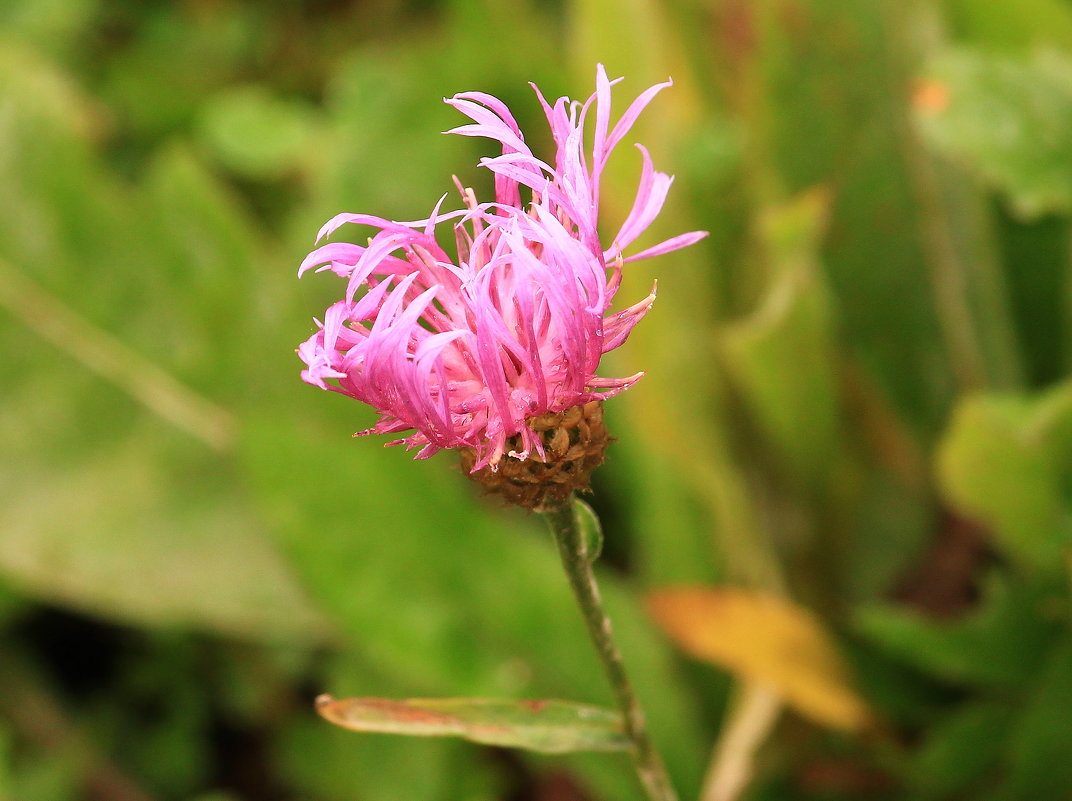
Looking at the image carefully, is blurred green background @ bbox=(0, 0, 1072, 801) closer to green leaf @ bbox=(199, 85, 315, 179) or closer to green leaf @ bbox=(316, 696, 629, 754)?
green leaf @ bbox=(199, 85, 315, 179)

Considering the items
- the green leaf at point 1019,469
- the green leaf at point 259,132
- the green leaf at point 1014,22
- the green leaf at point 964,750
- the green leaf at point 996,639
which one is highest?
the green leaf at point 259,132

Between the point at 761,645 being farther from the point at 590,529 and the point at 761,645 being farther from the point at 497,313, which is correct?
the point at 497,313

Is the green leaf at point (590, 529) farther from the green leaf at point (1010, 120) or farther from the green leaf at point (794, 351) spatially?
the green leaf at point (1010, 120)

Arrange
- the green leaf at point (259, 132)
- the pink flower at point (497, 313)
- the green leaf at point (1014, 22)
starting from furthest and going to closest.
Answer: the green leaf at point (259, 132) < the green leaf at point (1014, 22) < the pink flower at point (497, 313)

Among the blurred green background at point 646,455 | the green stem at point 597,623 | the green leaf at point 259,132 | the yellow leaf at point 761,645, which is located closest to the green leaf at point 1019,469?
the blurred green background at point 646,455

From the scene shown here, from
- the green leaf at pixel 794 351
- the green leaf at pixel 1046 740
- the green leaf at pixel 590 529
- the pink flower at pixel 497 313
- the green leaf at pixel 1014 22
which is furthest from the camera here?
the green leaf at pixel 1014 22

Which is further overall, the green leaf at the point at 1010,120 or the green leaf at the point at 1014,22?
the green leaf at the point at 1014,22
